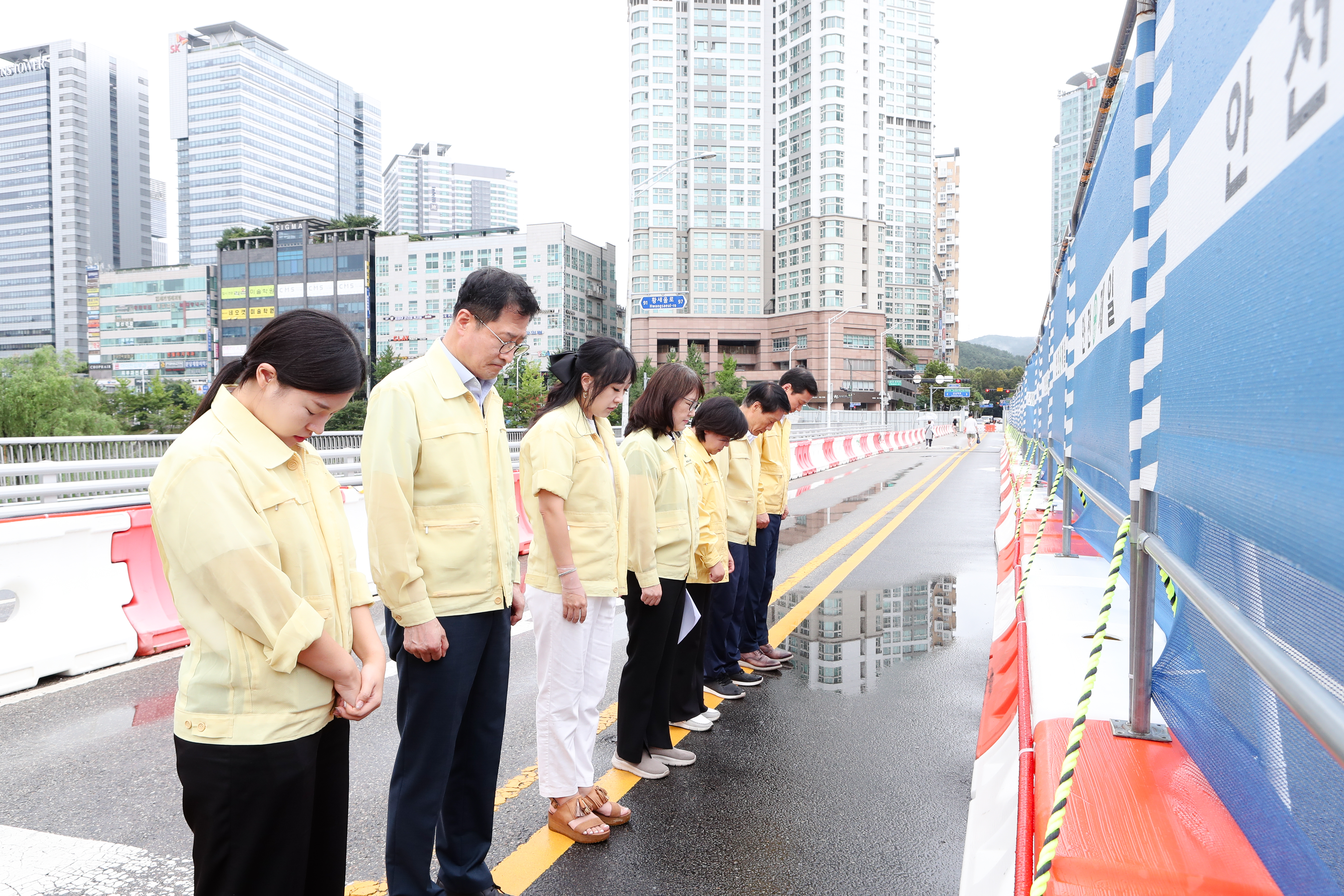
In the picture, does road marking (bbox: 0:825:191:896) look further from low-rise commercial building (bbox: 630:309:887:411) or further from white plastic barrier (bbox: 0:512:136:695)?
low-rise commercial building (bbox: 630:309:887:411)

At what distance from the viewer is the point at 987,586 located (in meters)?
8.38

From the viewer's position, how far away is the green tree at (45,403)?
48.0 m

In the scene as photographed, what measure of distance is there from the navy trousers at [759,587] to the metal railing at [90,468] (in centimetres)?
184

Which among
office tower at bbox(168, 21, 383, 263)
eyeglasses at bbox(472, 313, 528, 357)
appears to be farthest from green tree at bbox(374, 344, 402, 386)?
office tower at bbox(168, 21, 383, 263)

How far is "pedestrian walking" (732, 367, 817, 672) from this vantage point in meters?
5.64

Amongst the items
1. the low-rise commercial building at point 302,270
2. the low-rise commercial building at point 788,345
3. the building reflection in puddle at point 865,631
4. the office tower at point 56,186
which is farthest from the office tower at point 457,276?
the building reflection in puddle at point 865,631

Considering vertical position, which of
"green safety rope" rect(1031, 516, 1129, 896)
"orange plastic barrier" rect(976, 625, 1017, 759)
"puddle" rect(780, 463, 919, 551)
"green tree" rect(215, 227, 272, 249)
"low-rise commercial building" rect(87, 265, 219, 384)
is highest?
"green tree" rect(215, 227, 272, 249)

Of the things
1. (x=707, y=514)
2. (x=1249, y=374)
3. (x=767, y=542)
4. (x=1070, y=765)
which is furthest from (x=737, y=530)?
(x=1249, y=374)

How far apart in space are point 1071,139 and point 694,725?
5303 centimetres

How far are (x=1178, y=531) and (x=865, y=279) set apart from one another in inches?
3876

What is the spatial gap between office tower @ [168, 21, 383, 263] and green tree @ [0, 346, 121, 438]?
118 meters

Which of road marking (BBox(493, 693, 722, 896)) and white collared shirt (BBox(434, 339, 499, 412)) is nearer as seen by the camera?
white collared shirt (BBox(434, 339, 499, 412))

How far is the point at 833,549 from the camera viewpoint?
33.7 feet

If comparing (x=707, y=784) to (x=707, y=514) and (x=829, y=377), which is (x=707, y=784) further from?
(x=829, y=377)
